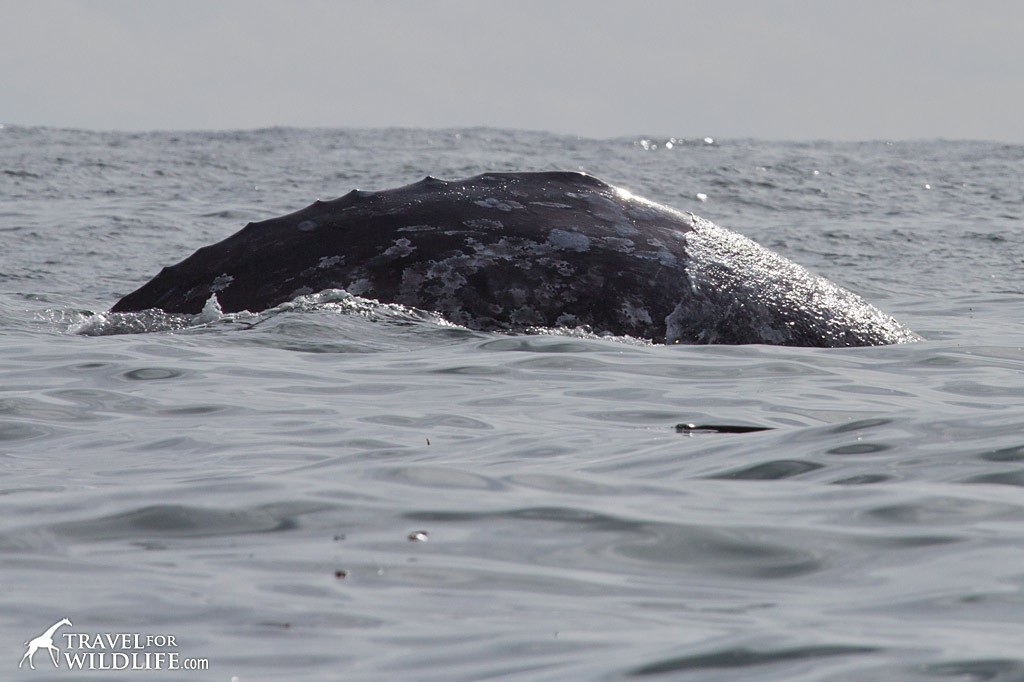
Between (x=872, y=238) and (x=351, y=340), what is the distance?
13.1m

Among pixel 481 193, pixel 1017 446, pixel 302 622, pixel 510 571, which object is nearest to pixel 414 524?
pixel 510 571

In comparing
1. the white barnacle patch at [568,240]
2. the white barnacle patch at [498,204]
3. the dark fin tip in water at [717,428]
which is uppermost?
the white barnacle patch at [498,204]

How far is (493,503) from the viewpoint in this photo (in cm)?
366

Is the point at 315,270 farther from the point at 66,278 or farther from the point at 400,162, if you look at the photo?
the point at 400,162

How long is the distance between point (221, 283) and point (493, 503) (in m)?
3.98

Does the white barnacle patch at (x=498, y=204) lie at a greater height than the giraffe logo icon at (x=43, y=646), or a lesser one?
greater

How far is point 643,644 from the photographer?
2.54 metres

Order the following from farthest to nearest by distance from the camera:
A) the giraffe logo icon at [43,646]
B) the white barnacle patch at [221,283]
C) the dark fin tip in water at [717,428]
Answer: the white barnacle patch at [221,283]
the dark fin tip in water at [717,428]
the giraffe logo icon at [43,646]

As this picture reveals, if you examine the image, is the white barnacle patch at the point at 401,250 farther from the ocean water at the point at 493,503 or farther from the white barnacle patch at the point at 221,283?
the white barnacle patch at the point at 221,283

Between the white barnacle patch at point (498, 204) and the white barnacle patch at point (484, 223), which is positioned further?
the white barnacle patch at point (498, 204)

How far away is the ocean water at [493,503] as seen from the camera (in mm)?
2545

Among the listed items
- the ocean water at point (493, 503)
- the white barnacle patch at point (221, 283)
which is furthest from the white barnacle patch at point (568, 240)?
the white barnacle patch at point (221, 283)

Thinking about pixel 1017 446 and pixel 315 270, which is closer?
pixel 1017 446

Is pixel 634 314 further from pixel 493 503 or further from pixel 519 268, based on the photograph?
pixel 493 503
